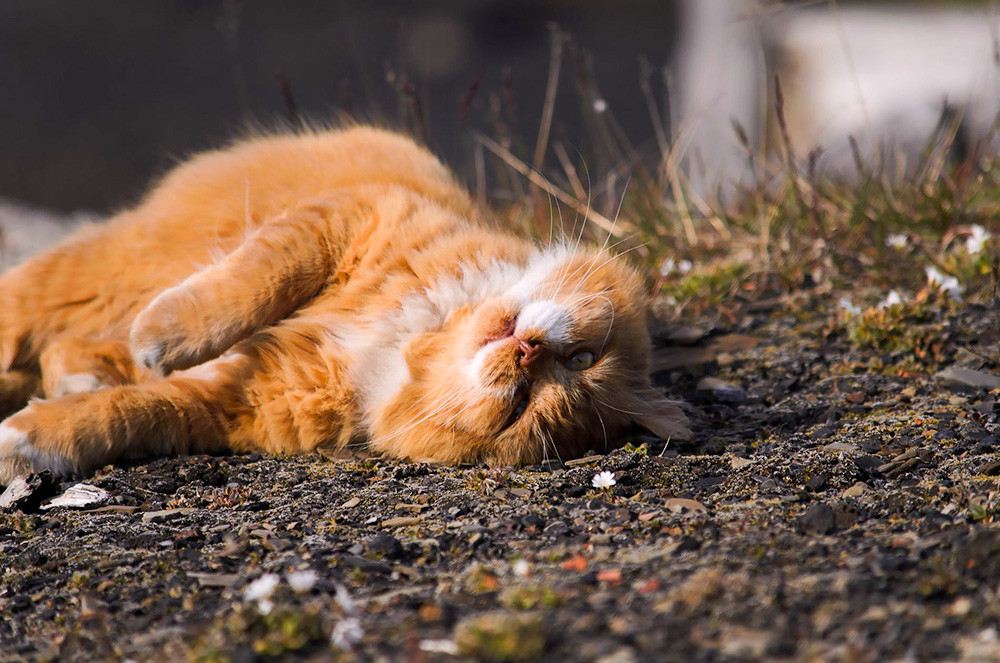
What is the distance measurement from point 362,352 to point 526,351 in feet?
2.03

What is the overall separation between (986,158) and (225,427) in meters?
4.70

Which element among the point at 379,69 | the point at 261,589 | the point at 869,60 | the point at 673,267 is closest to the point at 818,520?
the point at 261,589

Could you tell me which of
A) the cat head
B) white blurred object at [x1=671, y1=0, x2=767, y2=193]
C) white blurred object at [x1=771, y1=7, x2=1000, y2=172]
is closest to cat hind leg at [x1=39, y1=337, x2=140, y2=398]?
the cat head

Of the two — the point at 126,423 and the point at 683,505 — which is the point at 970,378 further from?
the point at 126,423

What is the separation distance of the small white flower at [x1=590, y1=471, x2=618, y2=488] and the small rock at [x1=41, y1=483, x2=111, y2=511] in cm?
146

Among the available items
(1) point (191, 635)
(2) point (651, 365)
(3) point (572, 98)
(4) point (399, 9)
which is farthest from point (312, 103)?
(1) point (191, 635)

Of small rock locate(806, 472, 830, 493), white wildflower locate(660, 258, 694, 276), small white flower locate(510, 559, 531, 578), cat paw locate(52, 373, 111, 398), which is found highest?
cat paw locate(52, 373, 111, 398)

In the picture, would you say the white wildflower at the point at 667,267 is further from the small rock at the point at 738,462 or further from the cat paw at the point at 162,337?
the cat paw at the point at 162,337

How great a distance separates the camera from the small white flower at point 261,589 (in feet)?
5.95

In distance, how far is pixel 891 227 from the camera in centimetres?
438

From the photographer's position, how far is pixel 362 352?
10.0 feet

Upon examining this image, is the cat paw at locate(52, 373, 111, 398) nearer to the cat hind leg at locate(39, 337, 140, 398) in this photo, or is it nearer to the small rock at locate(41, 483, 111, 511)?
the cat hind leg at locate(39, 337, 140, 398)

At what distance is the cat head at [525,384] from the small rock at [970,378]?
1096 millimetres

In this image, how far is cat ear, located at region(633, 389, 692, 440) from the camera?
116 inches
